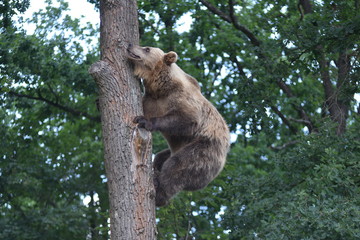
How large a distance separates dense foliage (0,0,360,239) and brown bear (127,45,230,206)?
197 centimetres

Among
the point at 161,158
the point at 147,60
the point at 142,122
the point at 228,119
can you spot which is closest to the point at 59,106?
the point at 228,119

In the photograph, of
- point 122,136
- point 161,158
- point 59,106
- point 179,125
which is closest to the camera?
point 122,136

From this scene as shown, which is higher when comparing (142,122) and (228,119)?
(228,119)

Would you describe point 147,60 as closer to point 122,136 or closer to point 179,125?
point 179,125

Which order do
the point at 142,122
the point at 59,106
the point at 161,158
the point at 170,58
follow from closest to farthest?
1. the point at 142,122
2. the point at 170,58
3. the point at 161,158
4. the point at 59,106

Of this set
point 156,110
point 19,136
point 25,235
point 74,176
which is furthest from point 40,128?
point 156,110

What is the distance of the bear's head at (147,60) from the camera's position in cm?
622

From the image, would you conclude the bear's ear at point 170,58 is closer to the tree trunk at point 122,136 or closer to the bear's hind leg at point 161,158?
the tree trunk at point 122,136

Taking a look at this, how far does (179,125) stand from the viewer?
6.70 metres

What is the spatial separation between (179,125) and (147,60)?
0.89 meters

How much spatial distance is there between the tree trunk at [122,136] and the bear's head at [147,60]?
0.36 ft

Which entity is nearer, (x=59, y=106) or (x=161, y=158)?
(x=161, y=158)

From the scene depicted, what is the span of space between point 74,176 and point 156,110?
7959mm

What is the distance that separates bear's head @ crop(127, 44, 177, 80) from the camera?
6.22 meters
